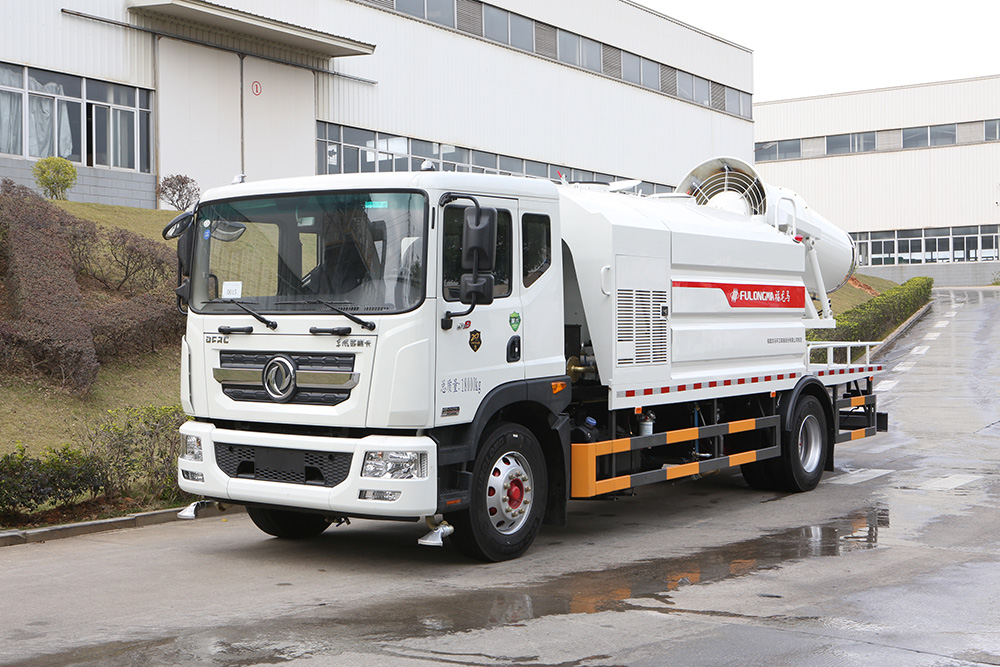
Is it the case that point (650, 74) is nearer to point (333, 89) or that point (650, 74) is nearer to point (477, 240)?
point (333, 89)

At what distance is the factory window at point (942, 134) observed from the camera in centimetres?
6831

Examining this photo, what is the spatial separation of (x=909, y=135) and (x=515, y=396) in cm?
6783

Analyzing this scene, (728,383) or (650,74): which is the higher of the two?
(650,74)

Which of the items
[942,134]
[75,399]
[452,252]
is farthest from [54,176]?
[942,134]

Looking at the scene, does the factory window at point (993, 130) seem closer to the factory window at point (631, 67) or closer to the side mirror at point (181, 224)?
the factory window at point (631, 67)

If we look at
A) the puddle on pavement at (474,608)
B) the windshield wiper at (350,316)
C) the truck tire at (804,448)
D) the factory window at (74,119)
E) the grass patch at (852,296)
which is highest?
the factory window at (74,119)

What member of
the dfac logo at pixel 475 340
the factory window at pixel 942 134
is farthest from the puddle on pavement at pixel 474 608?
the factory window at pixel 942 134

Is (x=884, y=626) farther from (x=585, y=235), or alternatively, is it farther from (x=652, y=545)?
(x=585, y=235)

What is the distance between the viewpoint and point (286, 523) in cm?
909

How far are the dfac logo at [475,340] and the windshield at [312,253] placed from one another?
0.56m

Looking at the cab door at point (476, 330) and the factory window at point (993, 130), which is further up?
the factory window at point (993, 130)

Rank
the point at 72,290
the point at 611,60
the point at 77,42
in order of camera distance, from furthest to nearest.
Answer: the point at 611,60, the point at 77,42, the point at 72,290

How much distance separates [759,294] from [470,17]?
24.7 metres

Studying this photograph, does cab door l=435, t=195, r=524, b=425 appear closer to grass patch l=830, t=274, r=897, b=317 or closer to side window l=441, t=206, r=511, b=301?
side window l=441, t=206, r=511, b=301
